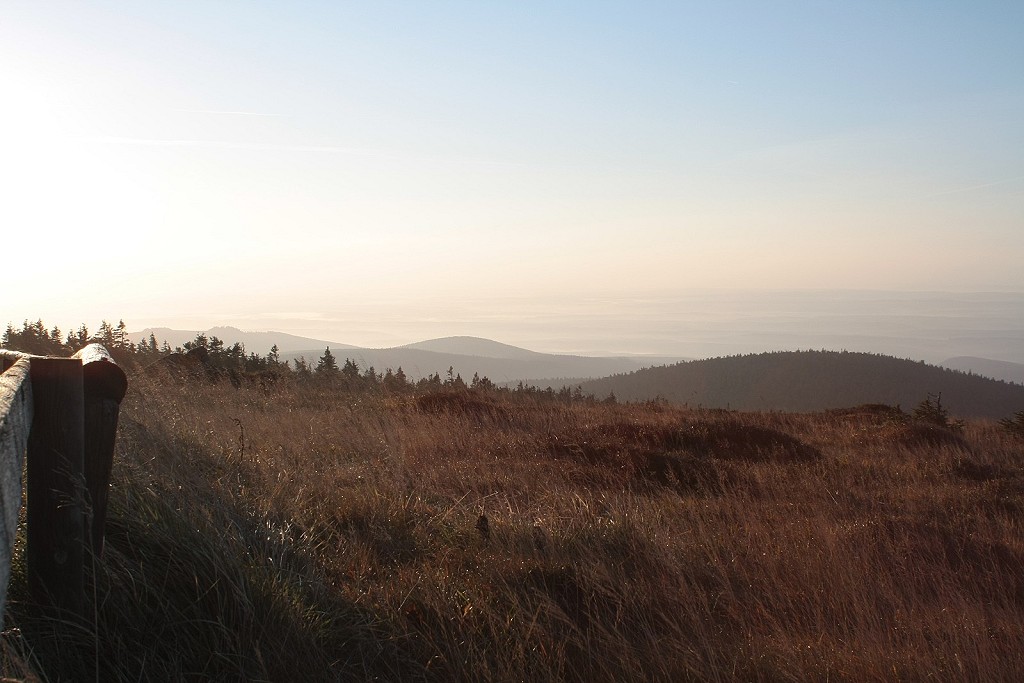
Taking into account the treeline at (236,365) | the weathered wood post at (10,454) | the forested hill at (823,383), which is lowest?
the forested hill at (823,383)

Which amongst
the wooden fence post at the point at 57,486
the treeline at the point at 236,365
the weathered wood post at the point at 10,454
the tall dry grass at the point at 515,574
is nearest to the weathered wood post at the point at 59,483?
the wooden fence post at the point at 57,486

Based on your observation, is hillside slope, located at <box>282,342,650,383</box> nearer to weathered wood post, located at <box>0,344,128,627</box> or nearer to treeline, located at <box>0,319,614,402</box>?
treeline, located at <box>0,319,614,402</box>

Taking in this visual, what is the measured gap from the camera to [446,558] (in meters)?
4.39

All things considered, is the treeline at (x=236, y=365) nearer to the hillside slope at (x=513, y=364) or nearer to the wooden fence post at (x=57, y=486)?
the wooden fence post at (x=57, y=486)

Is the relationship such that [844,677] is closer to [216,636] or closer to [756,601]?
[756,601]

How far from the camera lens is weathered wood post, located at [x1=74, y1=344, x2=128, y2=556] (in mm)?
3055

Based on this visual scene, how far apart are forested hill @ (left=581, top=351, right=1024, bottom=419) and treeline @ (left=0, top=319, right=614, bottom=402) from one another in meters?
38.3

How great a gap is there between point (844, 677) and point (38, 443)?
318 centimetres

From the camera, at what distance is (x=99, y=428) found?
3088 millimetres

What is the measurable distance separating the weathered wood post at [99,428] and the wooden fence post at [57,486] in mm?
145

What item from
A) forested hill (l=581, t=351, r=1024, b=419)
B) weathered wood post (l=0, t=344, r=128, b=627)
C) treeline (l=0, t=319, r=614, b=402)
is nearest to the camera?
weathered wood post (l=0, t=344, r=128, b=627)

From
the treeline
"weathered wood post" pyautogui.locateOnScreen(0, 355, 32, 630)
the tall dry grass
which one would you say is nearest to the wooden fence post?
the tall dry grass

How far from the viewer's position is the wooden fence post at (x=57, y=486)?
2.77 metres

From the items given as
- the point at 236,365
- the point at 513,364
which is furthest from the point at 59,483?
the point at 513,364
